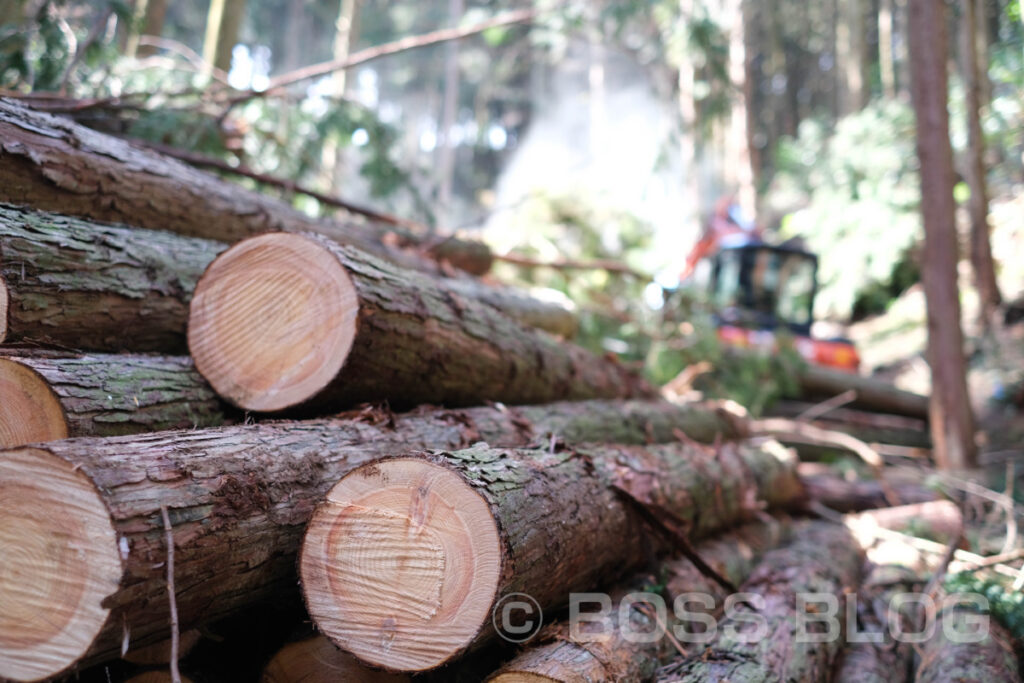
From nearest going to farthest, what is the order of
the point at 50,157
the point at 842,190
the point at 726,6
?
the point at 50,157
the point at 842,190
the point at 726,6

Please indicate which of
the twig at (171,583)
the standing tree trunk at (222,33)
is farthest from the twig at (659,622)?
the standing tree trunk at (222,33)

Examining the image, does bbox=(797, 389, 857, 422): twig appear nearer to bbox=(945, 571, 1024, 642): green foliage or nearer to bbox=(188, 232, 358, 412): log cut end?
bbox=(945, 571, 1024, 642): green foliage

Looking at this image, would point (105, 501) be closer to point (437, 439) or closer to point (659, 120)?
point (437, 439)

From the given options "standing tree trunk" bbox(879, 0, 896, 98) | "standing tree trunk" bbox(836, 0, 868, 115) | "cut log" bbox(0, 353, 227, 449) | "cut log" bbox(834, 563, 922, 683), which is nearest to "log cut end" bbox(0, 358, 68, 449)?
"cut log" bbox(0, 353, 227, 449)

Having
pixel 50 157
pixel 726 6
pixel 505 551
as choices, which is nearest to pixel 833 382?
pixel 505 551

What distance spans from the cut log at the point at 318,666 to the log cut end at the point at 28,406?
0.92m

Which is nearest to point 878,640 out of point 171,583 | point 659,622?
point 659,622

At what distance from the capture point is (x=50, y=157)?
269 cm

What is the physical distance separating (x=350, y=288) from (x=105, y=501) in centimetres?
107

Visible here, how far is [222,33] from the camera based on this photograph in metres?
7.54

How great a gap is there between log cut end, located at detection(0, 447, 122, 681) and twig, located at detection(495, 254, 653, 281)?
13.9 feet

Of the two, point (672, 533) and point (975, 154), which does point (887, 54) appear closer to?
point (975, 154)

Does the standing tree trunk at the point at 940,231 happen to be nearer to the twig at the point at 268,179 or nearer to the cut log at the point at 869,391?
the cut log at the point at 869,391

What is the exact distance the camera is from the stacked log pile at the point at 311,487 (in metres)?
1.65
